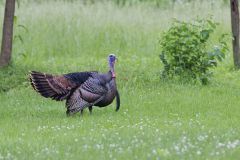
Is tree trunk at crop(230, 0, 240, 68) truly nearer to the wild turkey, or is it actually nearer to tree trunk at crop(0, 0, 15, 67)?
tree trunk at crop(0, 0, 15, 67)

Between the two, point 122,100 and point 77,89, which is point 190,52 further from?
point 77,89

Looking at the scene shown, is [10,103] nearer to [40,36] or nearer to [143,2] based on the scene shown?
[40,36]

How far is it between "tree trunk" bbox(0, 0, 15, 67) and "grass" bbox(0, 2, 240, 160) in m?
0.34

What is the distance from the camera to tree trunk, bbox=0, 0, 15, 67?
16469 millimetres

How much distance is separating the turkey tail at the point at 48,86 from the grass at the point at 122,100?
37 centimetres

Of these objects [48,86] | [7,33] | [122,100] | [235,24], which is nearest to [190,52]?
[235,24]

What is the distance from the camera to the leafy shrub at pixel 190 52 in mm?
15469

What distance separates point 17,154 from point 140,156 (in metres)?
1.50

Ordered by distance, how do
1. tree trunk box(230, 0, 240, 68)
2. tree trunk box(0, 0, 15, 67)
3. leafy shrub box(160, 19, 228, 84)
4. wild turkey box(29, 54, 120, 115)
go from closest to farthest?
1. wild turkey box(29, 54, 120, 115)
2. leafy shrub box(160, 19, 228, 84)
3. tree trunk box(0, 0, 15, 67)
4. tree trunk box(230, 0, 240, 68)

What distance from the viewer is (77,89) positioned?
12383 mm

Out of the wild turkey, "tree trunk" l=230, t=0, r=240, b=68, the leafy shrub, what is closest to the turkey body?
the wild turkey

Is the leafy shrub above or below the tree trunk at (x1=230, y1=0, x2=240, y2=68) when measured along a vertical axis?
below

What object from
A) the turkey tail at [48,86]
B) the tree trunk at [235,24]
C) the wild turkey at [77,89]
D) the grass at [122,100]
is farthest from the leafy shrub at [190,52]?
the turkey tail at [48,86]

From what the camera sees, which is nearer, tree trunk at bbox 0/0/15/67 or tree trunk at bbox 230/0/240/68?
tree trunk at bbox 0/0/15/67
